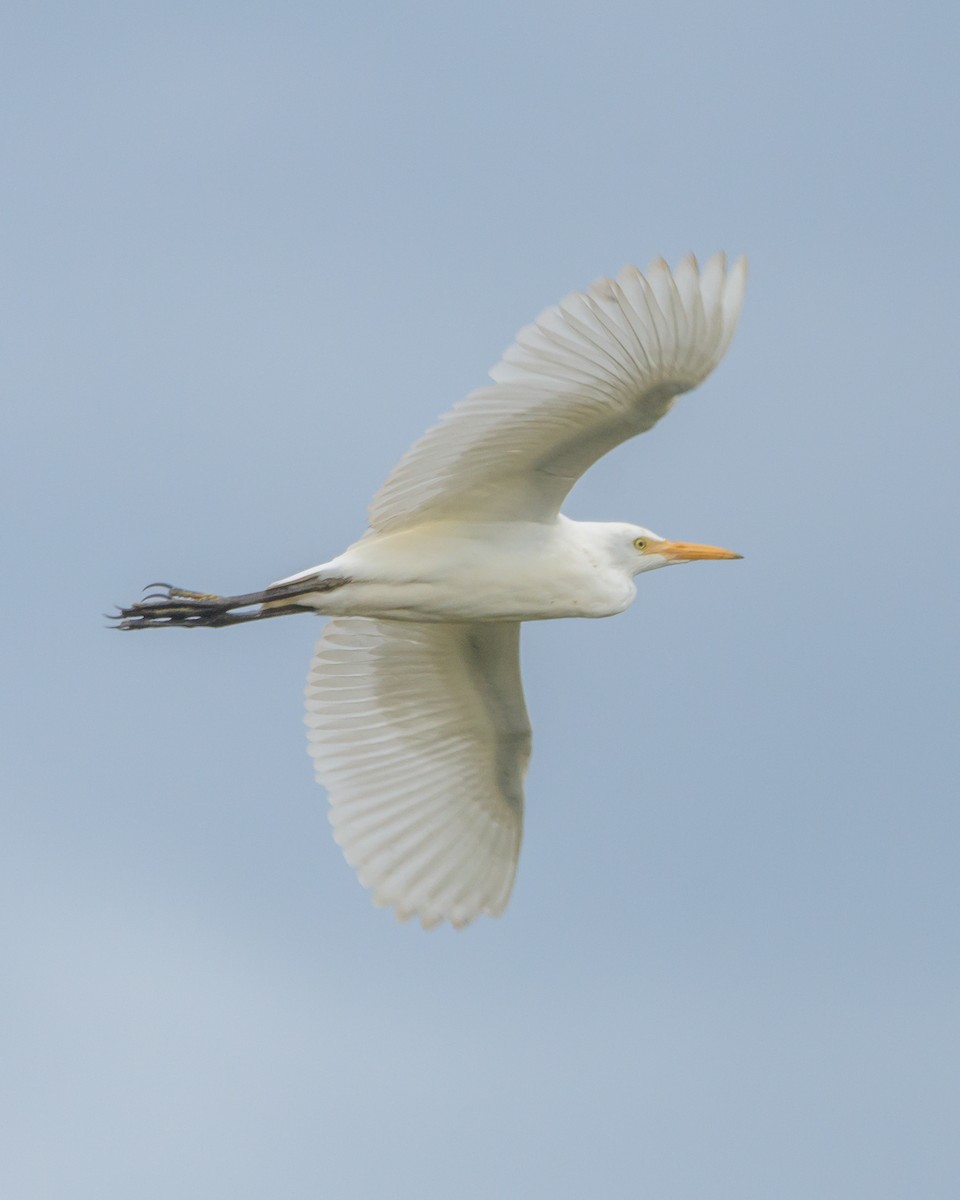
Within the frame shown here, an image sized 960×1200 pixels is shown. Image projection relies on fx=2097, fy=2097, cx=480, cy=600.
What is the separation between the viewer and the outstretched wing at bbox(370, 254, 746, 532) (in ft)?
35.0

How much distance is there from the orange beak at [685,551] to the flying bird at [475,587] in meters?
0.01

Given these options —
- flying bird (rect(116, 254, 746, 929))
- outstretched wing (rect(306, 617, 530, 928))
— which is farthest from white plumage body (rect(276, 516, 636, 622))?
outstretched wing (rect(306, 617, 530, 928))

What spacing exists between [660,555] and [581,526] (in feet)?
2.05

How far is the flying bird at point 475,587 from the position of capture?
10.8 meters

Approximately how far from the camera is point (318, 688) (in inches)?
529

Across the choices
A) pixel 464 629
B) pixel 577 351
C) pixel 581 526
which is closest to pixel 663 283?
pixel 577 351

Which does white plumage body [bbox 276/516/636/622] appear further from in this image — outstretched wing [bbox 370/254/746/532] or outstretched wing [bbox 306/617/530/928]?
outstretched wing [bbox 306/617/530/928]

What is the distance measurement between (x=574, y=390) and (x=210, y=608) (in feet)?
8.93

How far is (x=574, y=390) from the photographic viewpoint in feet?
36.1

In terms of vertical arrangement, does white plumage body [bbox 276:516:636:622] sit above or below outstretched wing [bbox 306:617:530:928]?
above

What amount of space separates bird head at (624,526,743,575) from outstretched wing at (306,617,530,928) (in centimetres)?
117

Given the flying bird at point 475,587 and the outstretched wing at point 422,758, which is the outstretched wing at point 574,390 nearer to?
the flying bird at point 475,587

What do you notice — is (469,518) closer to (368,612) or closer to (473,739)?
(368,612)

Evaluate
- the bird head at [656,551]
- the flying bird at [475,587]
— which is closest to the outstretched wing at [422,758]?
the flying bird at [475,587]
